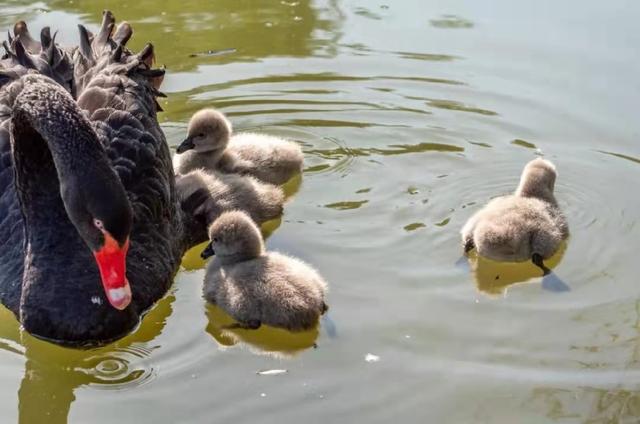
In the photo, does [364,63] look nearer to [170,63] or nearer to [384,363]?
[170,63]

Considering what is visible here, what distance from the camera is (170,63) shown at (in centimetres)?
716

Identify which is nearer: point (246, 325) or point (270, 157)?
point (246, 325)

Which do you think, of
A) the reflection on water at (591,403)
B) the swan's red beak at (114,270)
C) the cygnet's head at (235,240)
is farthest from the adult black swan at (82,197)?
the reflection on water at (591,403)

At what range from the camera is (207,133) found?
5.51m

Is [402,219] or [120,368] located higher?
[402,219]

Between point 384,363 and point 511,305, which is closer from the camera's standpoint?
point 384,363

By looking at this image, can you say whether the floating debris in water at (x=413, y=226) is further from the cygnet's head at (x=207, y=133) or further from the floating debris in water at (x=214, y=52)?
the floating debris in water at (x=214, y=52)

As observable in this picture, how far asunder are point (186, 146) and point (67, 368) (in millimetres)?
1723

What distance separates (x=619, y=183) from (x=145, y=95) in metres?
2.41

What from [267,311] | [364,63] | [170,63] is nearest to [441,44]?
[364,63]

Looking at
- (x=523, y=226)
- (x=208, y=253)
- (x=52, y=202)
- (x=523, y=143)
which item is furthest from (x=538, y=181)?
(x=52, y=202)

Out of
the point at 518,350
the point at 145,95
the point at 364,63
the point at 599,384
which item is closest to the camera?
the point at 599,384

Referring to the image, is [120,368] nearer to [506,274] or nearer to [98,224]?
[98,224]

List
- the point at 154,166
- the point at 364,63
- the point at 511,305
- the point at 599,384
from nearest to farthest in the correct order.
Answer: the point at 599,384 → the point at 511,305 → the point at 154,166 → the point at 364,63
